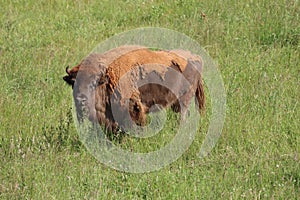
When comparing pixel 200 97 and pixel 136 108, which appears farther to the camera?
pixel 200 97

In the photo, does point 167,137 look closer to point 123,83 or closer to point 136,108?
point 136,108

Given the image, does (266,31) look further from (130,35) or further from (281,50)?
(130,35)

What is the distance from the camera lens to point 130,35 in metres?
9.02

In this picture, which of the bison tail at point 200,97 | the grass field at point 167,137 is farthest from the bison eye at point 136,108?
the bison tail at point 200,97

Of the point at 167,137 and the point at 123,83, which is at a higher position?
the point at 123,83

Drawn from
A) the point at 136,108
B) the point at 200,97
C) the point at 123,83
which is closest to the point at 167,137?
the point at 136,108

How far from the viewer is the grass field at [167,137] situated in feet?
17.5

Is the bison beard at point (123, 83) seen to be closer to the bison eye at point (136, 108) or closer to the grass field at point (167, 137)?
the bison eye at point (136, 108)

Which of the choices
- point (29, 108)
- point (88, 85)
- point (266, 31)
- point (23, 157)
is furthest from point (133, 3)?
point (23, 157)

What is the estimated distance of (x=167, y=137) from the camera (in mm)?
6199

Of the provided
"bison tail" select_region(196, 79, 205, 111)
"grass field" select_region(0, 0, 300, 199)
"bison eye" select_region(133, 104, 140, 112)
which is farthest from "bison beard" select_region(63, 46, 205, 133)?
"bison tail" select_region(196, 79, 205, 111)

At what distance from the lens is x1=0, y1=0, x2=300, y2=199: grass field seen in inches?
209

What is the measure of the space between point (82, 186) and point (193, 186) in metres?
0.80

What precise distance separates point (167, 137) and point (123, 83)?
623mm
